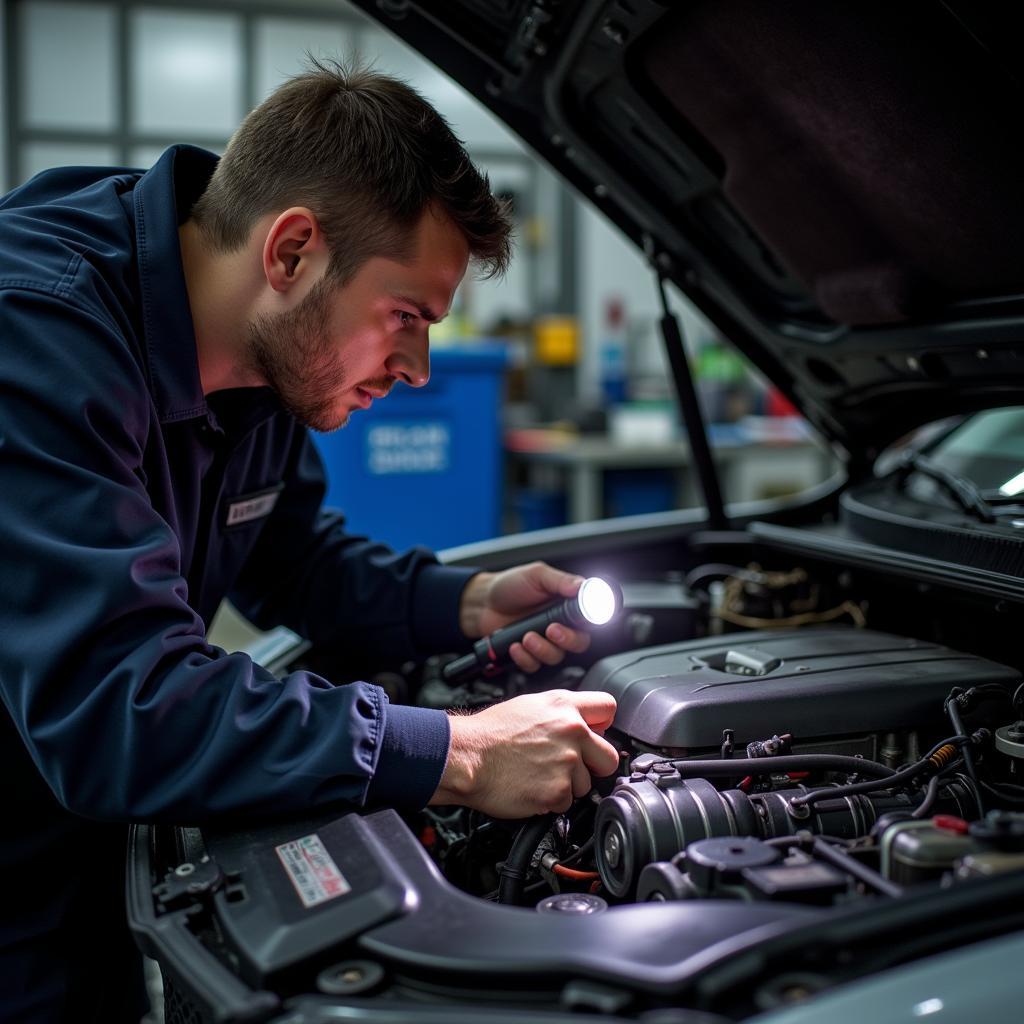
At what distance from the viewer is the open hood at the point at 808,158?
117cm

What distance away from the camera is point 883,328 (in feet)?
5.22

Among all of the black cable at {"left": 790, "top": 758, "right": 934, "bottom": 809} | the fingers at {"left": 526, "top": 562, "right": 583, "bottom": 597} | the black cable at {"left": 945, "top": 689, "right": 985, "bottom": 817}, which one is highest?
the fingers at {"left": 526, "top": 562, "right": 583, "bottom": 597}

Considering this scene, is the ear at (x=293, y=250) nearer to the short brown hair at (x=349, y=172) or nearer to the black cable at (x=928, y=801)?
the short brown hair at (x=349, y=172)

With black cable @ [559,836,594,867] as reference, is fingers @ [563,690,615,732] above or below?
above

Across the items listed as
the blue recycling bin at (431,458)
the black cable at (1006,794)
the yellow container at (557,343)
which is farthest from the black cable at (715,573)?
the yellow container at (557,343)

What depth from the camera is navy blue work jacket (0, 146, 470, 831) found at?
3.17 ft

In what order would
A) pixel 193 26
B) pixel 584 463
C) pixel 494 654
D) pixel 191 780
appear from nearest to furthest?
pixel 191 780 → pixel 494 654 → pixel 584 463 → pixel 193 26

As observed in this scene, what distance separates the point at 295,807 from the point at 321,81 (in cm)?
90

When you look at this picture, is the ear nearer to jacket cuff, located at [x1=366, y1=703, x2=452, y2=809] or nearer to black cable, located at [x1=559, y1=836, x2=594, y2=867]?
jacket cuff, located at [x1=366, y1=703, x2=452, y2=809]

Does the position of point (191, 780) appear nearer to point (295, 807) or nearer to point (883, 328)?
point (295, 807)

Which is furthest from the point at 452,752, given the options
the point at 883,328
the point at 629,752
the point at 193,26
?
the point at 193,26

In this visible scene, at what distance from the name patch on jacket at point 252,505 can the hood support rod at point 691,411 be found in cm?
71

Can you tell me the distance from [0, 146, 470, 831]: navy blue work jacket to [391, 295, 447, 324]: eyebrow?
0.25 m

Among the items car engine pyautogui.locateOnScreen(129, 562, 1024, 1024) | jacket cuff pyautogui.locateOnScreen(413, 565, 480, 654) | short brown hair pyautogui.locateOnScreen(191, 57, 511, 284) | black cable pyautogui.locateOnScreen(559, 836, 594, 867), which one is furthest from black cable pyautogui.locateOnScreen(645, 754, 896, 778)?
short brown hair pyautogui.locateOnScreen(191, 57, 511, 284)
